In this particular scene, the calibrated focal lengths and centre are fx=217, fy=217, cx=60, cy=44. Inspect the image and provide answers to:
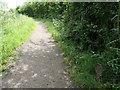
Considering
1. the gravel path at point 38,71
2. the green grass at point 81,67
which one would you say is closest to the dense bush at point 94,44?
the green grass at point 81,67

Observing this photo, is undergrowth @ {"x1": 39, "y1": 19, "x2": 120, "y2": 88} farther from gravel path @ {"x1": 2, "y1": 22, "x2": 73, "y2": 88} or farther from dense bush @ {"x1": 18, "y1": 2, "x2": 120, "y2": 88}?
gravel path @ {"x1": 2, "y1": 22, "x2": 73, "y2": 88}

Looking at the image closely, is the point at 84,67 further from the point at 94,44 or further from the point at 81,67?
the point at 94,44

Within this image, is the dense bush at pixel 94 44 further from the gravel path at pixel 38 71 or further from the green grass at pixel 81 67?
the gravel path at pixel 38 71

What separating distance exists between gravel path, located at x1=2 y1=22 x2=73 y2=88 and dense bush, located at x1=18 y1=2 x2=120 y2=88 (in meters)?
0.42

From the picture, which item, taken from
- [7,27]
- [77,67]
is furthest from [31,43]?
[77,67]

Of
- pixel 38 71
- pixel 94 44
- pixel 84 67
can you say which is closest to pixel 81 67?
pixel 84 67

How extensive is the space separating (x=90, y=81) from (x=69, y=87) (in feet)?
1.99

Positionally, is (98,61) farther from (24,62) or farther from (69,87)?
(24,62)

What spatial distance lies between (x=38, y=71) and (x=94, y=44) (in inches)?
87.1

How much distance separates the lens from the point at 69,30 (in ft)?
34.3

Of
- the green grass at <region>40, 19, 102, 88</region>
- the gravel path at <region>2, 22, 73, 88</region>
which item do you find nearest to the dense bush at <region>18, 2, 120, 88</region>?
the green grass at <region>40, 19, 102, 88</region>

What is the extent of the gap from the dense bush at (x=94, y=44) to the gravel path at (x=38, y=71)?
0.42 m

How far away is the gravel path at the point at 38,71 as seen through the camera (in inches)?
243

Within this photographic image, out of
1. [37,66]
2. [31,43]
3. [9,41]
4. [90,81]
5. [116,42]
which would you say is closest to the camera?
[90,81]
